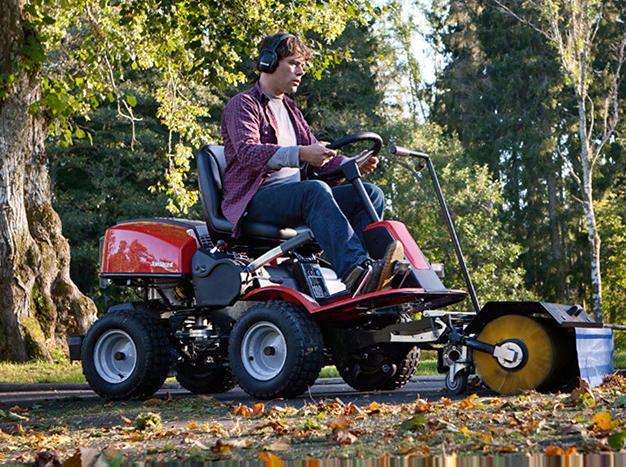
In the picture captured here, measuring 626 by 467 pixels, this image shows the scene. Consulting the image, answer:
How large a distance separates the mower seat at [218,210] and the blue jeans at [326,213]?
2.3 inches

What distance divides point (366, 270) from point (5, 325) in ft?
27.0

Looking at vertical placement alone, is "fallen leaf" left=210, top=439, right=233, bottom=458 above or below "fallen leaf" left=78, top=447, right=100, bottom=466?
below

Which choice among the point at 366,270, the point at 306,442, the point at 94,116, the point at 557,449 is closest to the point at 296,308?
the point at 366,270

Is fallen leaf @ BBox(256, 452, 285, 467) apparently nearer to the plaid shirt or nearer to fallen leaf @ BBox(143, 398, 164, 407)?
fallen leaf @ BBox(143, 398, 164, 407)

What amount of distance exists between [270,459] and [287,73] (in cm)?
397

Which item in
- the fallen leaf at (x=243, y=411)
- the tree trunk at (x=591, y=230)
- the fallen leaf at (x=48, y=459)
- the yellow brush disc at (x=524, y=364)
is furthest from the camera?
the tree trunk at (x=591, y=230)

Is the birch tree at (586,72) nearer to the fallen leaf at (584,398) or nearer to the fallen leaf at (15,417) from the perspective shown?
the fallen leaf at (584,398)

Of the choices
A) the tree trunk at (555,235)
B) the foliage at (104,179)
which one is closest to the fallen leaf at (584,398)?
the foliage at (104,179)

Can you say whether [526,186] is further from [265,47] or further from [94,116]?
[265,47]

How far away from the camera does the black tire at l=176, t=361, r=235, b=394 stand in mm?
7555

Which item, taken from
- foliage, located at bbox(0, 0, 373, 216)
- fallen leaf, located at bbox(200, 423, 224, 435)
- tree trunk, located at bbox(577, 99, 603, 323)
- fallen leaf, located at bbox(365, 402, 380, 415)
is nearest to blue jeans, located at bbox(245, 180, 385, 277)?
fallen leaf, located at bbox(365, 402, 380, 415)

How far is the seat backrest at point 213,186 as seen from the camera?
693 cm

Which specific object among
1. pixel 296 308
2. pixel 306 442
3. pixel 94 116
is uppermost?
pixel 94 116

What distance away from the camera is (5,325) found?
43.3 ft
